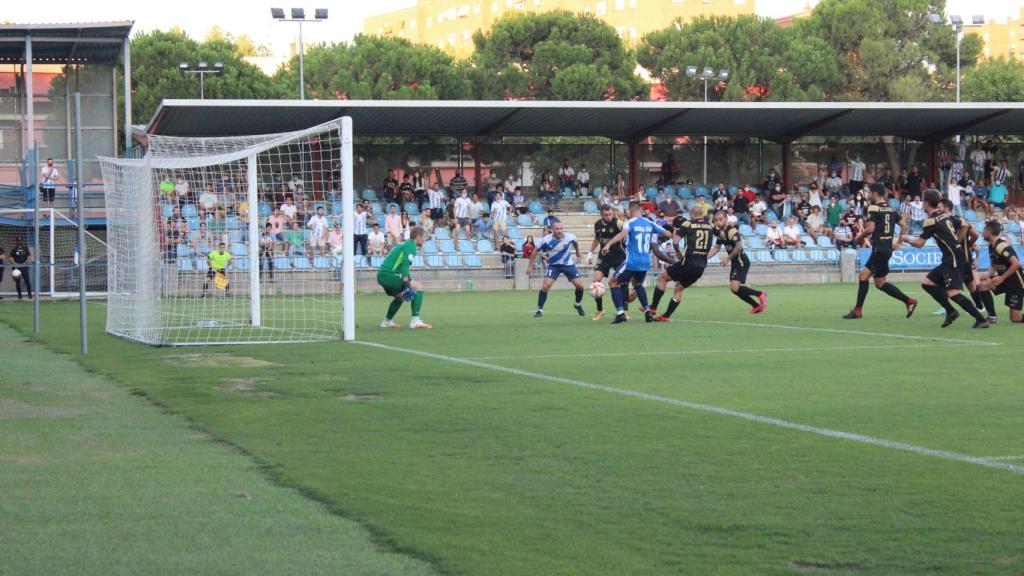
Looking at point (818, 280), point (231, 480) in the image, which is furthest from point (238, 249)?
point (818, 280)

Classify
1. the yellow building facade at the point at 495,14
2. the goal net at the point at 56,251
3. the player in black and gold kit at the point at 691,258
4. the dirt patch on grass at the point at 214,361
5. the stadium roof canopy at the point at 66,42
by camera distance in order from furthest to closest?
the yellow building facade at the point at 495,14 < the stadium roof canopy at the point at 66,42 < the goal net at the point at 56,251 < the player in black and gold kit at the point at 691,258 < the dirt patch on grass at the point at 214,361

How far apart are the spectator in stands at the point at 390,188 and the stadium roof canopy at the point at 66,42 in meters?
8.94

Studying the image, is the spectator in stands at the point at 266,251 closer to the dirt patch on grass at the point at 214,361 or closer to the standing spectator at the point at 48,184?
the dirt patch on grass at the point at 214,361

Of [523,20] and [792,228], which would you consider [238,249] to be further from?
[523,20]

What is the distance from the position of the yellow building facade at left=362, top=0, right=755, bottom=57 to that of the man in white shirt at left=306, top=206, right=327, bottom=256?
74189mm

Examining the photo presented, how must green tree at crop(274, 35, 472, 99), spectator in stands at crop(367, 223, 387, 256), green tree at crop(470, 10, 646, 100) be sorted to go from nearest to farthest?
spectator in stands at crop(367, 223, 387, 256), green tree at crop(470, 10, 646, 100), green tree at crop(274, 35, 472, 99)

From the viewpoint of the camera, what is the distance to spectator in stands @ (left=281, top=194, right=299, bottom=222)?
2480cm

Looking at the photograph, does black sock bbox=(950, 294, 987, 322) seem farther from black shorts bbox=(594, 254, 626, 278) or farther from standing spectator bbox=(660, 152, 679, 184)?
standing spectator bbox=(660, 152, 679, 184)

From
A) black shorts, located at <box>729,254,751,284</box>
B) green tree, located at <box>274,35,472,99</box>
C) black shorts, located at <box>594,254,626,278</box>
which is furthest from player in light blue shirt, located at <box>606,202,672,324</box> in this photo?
green tree, located at <box>274,35,472,99</box>

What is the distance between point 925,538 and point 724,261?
1568cm

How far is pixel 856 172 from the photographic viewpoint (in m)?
44.8

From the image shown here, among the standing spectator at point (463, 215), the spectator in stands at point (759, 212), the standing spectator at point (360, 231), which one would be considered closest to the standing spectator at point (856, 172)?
the spectator in stands at point (759, 212)

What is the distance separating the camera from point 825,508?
5.85 metres

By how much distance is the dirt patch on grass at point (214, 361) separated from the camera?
13031mm
